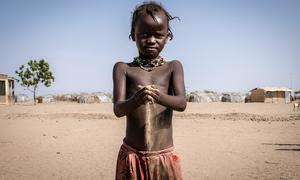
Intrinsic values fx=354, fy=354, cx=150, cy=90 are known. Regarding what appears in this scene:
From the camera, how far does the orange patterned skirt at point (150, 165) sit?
1984 millimetres

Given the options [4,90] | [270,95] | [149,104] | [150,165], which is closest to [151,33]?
[149,104]

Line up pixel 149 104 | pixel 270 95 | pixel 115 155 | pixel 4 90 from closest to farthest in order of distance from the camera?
pixel 149 104
pixel 115 155
pixel 4 90
pixel 270 95

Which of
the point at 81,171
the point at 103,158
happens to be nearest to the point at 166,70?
the point at 81,171

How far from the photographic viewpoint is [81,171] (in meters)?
5.91

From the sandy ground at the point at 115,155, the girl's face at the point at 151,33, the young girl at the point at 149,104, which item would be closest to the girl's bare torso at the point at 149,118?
the young girl at the point at 149,104

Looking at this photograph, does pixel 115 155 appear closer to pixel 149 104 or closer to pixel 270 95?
pixel 149 104

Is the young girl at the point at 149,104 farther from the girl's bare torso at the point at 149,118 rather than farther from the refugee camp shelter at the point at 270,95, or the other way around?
the refugee camp shelter at the point at 270,95

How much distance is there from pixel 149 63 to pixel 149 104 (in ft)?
1.02

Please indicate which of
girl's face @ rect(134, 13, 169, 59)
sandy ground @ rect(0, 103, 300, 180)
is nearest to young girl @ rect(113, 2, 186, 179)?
girl's face @ rect(134, 13, 169, 59)

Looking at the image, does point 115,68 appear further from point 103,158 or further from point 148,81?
point 103,158

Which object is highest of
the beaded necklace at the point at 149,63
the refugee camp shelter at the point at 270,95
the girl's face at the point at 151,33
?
the girl's face at the point at 151,33

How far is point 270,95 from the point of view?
1715 inches

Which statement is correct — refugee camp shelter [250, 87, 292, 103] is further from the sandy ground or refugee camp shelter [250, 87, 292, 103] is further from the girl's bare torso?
the girl's bare torso

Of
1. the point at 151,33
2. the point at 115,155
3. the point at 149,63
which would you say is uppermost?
the point at 151,33
